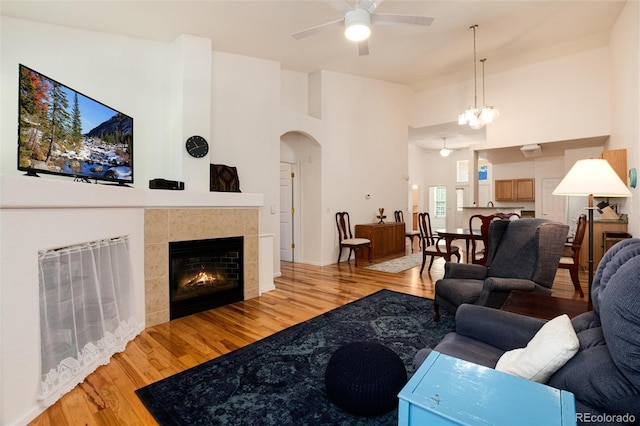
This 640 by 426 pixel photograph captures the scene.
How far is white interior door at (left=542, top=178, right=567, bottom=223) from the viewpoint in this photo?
24.6 ft

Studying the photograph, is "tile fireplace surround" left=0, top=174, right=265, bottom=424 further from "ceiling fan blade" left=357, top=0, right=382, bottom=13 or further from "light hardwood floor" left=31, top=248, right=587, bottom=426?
"ceiling fan blade" left=357, top=0, right=382, bottom=13

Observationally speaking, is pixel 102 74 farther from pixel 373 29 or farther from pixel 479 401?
pixel 479 401

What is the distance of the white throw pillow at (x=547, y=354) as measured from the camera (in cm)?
110

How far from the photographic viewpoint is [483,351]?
1.62 m

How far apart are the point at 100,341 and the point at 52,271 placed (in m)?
0.69

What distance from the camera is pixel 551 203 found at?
765cm

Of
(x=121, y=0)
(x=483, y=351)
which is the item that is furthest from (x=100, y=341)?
(x=121, y=0)

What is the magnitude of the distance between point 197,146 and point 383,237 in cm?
415

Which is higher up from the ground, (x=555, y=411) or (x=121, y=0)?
(x=121, y=0)

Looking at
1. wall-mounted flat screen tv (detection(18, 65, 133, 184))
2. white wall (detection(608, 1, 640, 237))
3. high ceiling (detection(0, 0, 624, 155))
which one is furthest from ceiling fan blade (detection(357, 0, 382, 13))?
white wall (detection(608, 1, 640, 237))

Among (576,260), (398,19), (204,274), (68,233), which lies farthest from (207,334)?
(576,260)

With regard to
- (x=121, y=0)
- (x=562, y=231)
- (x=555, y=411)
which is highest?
(x=121, y=0)

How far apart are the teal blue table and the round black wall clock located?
12.4ft

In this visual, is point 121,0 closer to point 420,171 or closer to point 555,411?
point 555,411
